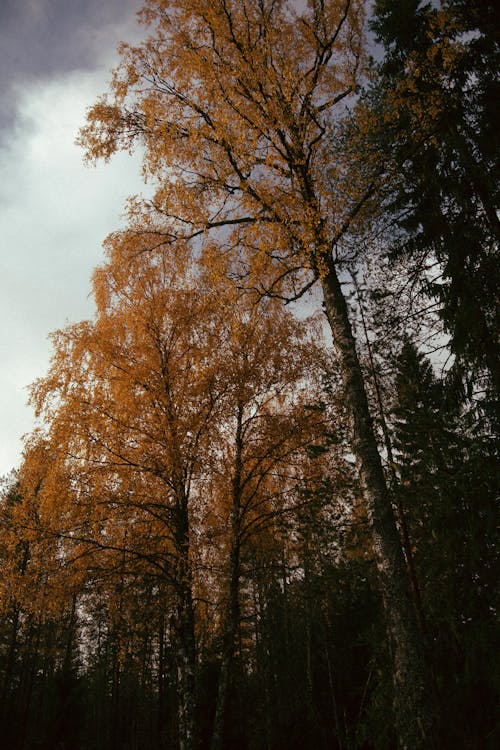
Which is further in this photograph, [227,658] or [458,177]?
[458,177]

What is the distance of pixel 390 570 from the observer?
3770 mm

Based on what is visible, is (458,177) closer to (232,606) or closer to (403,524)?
(403,524)

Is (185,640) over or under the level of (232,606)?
under

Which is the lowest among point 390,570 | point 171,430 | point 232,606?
point 390,570

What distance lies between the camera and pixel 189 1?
564 centimetres

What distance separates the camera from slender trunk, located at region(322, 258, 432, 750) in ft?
10.8

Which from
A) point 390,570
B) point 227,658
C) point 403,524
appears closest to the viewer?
point 390,570

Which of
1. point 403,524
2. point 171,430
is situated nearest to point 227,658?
point 171,430

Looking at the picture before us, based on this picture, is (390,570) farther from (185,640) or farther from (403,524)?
(403,524)

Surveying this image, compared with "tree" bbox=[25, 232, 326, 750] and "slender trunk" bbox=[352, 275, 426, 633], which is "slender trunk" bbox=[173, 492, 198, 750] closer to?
"tree" bbox=[25, 232, 326, 750]

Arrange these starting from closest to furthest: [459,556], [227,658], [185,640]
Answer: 1. [185,640]
2. [227,658]
3. [459,556]

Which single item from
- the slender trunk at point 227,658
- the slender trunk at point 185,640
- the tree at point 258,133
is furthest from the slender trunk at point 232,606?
the tree at point 258,133

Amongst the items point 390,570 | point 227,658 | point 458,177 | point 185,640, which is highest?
point 458,177

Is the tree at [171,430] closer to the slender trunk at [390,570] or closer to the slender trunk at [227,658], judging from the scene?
the slender trunk at [227,658]
